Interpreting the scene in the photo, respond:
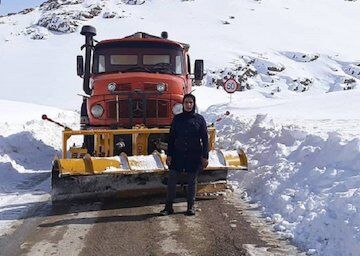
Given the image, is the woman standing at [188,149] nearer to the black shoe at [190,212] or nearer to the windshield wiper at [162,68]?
the black shoe at [190,212]

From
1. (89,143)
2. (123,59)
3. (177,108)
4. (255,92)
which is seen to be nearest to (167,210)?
(177,108)

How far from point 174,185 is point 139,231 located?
1.14m

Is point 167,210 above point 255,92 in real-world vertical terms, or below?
above

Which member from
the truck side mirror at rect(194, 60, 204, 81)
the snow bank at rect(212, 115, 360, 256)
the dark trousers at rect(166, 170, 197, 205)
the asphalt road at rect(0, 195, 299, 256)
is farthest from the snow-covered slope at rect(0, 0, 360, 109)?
the dark trousers at rect(166, 170, 197, 205)

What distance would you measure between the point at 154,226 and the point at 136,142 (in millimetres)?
2368

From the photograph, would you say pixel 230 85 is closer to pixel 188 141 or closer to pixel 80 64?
pixel 80 64

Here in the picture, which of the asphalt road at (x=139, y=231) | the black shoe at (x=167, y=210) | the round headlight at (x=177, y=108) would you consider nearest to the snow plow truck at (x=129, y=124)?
the round headlight at (x=177, y=108)

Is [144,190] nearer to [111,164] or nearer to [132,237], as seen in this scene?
[111,164]

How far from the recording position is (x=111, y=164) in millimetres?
7449

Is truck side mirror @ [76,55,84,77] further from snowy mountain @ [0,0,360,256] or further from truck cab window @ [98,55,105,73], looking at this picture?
snowy mountain @ [0,0,360,256]

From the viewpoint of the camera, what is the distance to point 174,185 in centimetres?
713

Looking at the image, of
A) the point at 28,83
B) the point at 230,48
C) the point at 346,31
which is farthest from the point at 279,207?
the point at 346,31

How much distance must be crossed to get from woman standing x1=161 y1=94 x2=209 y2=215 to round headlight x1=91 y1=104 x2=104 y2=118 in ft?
7.86

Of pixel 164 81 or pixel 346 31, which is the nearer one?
pixel 164 81
